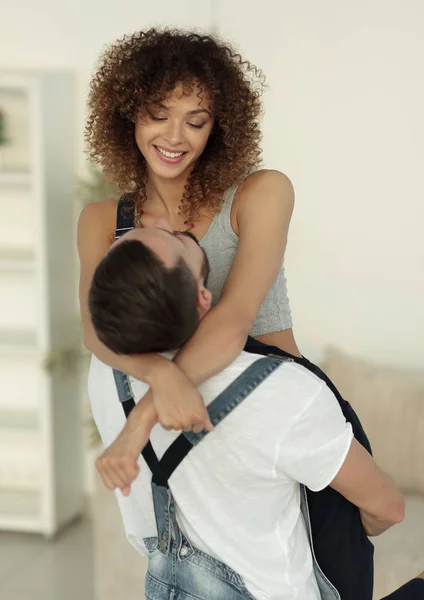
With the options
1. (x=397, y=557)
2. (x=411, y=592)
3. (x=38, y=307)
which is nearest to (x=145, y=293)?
(x=411, y=592)

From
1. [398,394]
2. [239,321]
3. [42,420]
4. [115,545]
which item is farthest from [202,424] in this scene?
[42,420]

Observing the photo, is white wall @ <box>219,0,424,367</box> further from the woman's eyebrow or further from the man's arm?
the man's arm

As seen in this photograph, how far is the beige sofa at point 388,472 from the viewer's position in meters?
2.71

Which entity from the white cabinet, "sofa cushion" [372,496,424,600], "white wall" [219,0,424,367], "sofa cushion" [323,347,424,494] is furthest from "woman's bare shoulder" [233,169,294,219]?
the white cabinet

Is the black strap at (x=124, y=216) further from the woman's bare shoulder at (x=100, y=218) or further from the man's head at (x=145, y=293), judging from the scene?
the man's head at (x=145, y=293)

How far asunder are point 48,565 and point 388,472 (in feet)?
5.33

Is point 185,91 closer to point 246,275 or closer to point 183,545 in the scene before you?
point 246,275

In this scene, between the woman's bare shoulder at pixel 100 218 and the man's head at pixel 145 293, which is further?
the woman's bare shoulder at pixel 100 218

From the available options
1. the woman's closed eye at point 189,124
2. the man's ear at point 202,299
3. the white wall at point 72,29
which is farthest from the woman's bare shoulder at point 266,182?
the white wall at point 72,29

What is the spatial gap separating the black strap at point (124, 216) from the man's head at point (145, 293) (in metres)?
0.43

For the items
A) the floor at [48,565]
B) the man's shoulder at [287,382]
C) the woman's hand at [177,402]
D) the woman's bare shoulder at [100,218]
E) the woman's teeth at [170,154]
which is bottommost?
the floor at [48,565]

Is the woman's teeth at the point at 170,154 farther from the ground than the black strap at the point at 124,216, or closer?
farther from the ground

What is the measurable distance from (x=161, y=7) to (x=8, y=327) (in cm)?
173

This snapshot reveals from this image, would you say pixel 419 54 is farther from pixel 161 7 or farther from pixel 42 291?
pixel 42 291
